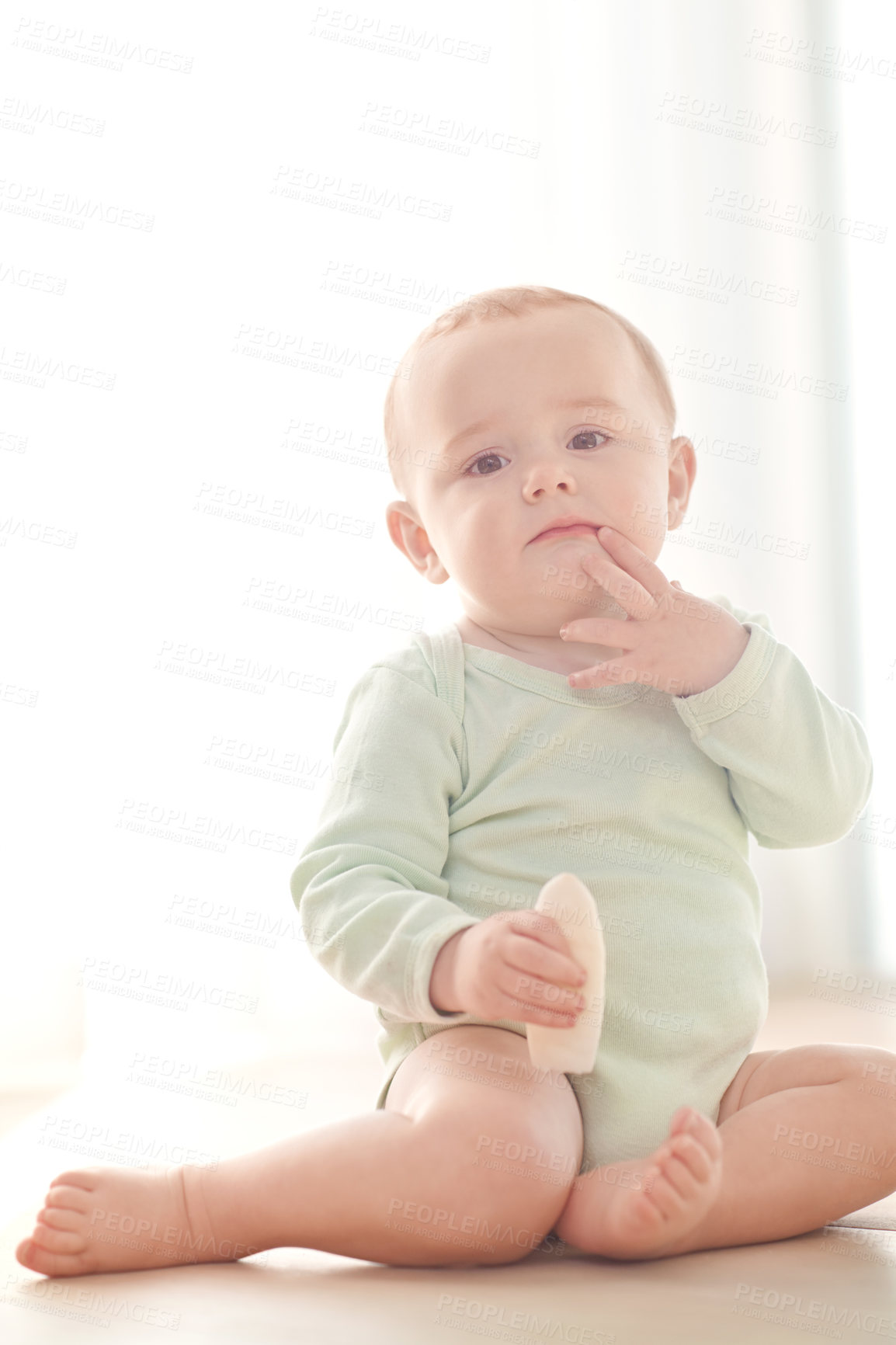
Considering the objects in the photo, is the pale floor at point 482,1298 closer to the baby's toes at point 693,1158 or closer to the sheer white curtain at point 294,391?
the baby's toes at point 693,1158

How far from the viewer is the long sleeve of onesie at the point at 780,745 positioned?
0.95m

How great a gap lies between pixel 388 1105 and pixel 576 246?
1.46 m

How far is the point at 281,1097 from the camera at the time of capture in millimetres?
1331

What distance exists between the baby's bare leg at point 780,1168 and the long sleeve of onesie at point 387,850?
14 cm

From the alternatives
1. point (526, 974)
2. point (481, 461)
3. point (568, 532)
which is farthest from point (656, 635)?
point (526, 974)

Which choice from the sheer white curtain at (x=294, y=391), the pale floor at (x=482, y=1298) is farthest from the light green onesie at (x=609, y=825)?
the sheer white curtain at (x=294, y=391)

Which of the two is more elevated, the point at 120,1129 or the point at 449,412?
the point at 449,412

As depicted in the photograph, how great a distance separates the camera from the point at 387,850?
899 mm

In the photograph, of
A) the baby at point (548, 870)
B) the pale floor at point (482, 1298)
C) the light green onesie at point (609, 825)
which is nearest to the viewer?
the pale floor at point (482, 1298)

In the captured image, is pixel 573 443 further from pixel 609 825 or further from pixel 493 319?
pixel 609 825

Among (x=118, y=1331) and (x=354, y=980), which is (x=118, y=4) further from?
(x=118, y=1331)

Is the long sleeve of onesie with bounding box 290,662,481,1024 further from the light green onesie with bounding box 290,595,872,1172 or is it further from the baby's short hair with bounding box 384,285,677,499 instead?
the baby's short hair with bounding box 384,285,677,499

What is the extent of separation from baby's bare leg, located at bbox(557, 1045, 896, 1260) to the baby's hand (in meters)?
0.10

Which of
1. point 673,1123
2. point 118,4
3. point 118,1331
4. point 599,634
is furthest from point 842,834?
point 118,4
